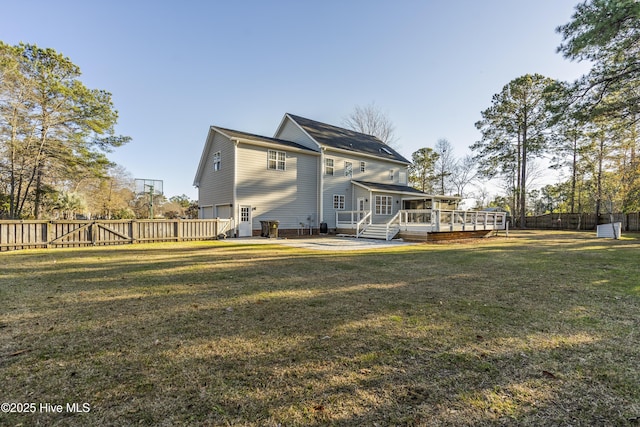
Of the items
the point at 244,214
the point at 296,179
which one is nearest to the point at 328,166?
the point at 296,179

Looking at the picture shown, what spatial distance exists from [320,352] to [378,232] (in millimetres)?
14259

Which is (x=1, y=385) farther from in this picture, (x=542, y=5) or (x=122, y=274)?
(x=542, y=5)

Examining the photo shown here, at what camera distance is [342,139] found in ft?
75.2

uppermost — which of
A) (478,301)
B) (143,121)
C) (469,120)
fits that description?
(469,120)

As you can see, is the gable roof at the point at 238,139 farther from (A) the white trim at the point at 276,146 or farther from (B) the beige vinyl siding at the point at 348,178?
(B) the beige vinyl siding at the point at 348,178

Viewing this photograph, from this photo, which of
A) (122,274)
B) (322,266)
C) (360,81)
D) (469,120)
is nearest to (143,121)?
(360,81)

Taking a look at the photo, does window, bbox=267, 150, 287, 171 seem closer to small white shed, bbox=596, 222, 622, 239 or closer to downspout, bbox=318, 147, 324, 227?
downspout, bbox=318, 147, 324, 227

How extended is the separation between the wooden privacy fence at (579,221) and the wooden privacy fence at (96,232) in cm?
3245

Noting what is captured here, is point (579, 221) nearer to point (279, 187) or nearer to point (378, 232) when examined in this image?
point (378, 232)

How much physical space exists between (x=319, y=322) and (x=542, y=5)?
15.7m

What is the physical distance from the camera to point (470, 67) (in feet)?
54.1

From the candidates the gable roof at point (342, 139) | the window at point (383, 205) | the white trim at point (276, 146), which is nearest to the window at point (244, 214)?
the white trim at point (276, 146)

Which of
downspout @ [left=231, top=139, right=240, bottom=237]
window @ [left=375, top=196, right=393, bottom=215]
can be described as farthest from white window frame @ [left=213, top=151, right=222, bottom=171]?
window @ [left=375, top=196, right=393, bottom=215]

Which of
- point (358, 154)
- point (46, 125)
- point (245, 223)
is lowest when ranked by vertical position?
point (245, 223)
